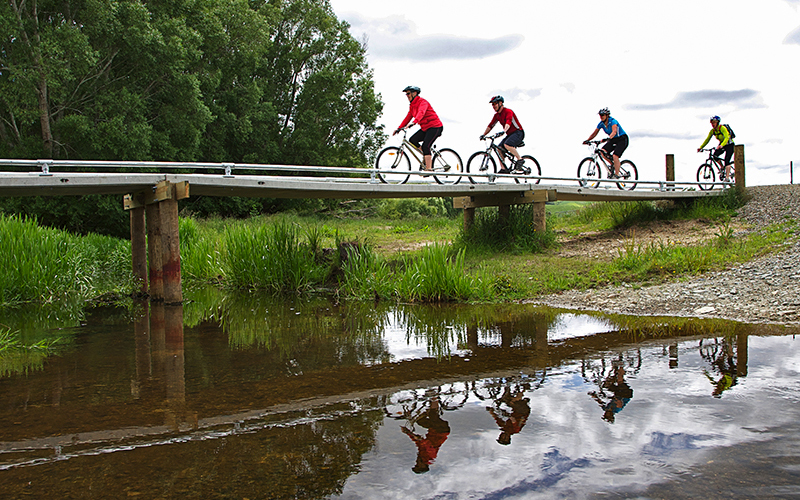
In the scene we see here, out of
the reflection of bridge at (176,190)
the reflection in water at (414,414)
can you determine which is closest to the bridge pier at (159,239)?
the reflection of bridge at (176,190)

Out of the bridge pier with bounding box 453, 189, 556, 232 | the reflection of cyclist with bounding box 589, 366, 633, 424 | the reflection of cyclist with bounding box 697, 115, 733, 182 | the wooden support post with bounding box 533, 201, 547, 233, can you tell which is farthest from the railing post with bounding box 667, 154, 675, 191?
the reflection of cyclist with bounding box 589, 366, 633, 424

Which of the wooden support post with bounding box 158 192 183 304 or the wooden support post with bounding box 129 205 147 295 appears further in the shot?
the wooden support post with bounding box 129 205 147 295

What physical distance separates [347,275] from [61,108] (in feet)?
63.9

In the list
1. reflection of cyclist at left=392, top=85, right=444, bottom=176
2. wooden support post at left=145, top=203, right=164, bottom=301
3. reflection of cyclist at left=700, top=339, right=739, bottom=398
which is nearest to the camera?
reflection of cyclist at left=700, top=339, right=739, bottom=398

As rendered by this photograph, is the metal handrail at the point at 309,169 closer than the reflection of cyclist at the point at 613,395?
No

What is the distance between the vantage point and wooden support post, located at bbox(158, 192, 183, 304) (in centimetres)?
1026

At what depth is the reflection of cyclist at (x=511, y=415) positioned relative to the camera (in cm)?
371

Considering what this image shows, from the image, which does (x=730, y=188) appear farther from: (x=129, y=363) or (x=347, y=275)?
(x=129, y=363)

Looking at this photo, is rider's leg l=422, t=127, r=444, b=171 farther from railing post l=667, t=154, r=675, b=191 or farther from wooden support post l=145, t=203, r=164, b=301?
railing post l=667, t=154, r=675, b=191

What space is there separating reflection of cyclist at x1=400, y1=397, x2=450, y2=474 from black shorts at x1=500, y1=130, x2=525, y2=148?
A: 10.8 m

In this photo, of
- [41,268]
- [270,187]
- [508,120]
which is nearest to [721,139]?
[508,120]

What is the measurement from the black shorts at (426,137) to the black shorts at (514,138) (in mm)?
2055

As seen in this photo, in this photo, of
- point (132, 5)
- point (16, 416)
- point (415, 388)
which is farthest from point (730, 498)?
point (132, 5)

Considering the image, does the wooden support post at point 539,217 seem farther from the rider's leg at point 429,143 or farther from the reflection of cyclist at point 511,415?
the reflection of cyclist at point 511,415
